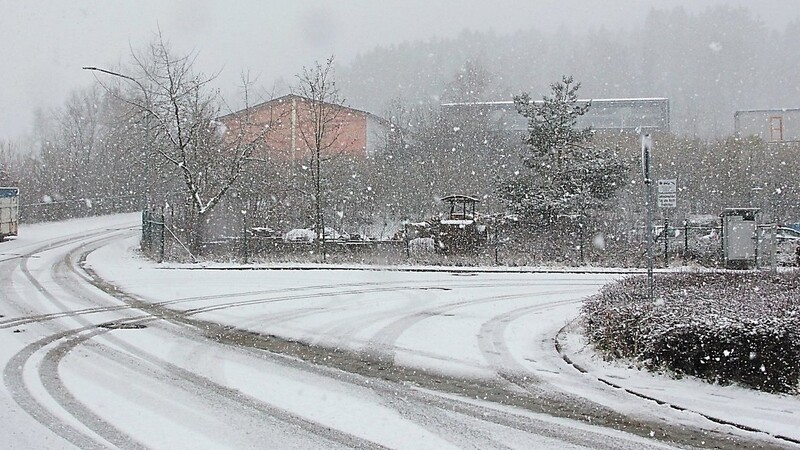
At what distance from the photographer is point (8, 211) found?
104ft

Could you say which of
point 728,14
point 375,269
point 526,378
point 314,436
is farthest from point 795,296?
point 728,14

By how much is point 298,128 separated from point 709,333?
36618 millimetres

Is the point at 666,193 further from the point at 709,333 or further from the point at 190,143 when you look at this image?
the point at 190,143

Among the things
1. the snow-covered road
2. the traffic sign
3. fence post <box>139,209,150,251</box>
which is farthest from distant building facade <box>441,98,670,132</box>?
the snow-covered road

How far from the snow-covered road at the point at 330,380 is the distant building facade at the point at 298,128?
1625 centimetres

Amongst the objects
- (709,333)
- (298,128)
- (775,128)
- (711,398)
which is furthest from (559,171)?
(775,128)

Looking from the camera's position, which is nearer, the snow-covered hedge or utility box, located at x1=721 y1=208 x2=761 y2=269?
the snow-covered hedge

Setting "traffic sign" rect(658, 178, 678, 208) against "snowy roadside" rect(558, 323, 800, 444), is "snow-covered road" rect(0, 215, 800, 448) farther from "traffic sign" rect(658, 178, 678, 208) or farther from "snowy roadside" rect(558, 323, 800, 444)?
"traffic sign" rect(658, 178, 678, 208)

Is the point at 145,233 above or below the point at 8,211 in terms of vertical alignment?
below

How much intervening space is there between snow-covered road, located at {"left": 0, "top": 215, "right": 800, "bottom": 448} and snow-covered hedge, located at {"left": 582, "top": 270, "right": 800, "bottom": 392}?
0.28 m

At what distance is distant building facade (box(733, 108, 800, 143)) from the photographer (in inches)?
1994

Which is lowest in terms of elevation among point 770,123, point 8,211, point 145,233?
point 145,233

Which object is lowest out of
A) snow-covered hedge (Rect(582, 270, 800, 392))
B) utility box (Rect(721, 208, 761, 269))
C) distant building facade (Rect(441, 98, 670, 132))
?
snow-covered hedge (Rect(582, 270, 800, 392))

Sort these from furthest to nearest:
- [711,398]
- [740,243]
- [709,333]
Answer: [740,243] < [709,333] < [711,398]
